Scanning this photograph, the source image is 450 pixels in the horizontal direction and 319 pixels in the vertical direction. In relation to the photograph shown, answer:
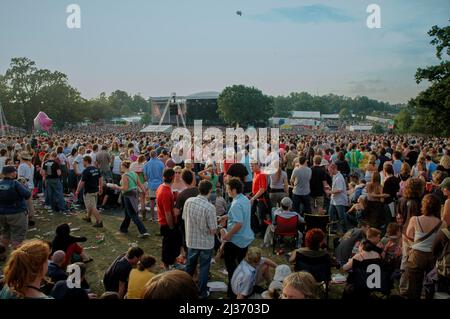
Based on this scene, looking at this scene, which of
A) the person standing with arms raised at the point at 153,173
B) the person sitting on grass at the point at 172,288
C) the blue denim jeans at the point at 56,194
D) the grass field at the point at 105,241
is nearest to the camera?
the person sitting on grass at the point at 172,288

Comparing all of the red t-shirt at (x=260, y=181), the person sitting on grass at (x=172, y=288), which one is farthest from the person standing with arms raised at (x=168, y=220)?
the person sitting on grass at (x=172, y=288)

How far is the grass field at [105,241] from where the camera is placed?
5742mm

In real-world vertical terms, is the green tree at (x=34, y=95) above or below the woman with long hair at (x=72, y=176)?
above

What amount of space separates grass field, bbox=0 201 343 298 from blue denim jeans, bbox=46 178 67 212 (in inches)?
12.1

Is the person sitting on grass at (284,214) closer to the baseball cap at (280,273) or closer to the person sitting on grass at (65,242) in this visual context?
the baseball cap at (280,273)

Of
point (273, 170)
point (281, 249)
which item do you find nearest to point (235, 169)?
point (273, 170)

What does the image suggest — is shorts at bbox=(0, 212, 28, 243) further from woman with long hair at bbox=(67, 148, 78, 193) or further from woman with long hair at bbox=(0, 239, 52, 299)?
woman with long hair at bbox=(67, 148, 78, 193)

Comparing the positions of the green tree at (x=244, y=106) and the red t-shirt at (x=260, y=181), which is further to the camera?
the green tree at (x=244, y=106)

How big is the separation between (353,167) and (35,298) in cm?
1107

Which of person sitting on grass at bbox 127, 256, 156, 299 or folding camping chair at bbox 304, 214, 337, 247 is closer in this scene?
person sitting on grass at bbox 127, 256, 156, 299

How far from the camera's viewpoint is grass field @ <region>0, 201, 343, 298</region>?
18.8 feet

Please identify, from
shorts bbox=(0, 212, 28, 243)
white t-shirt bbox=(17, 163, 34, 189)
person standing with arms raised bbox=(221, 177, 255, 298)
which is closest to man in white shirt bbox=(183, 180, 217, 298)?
person standing with arms raised bbox=(221, 177, 255, 298)

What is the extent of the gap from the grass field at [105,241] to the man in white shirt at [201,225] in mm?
757
